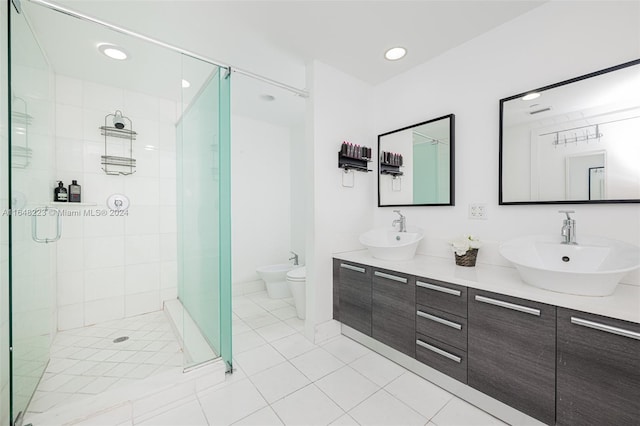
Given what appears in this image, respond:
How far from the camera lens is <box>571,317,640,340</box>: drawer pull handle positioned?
3.15 ft

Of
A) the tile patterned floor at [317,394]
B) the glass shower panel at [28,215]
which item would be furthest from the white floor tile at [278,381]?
the glass shower panel at [28,215]

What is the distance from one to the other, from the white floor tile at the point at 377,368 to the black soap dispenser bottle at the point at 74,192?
284cm

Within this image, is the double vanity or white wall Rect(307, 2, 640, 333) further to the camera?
white wall Rect(307, 2, 640, 333)

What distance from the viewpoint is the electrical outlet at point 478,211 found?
73.7 inches

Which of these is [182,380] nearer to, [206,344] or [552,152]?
[206,344]

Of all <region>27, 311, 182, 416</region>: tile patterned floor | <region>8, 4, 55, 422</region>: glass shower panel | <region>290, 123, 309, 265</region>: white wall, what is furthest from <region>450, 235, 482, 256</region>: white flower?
<region>8, 4, 55, 422</region>: glass shower panel

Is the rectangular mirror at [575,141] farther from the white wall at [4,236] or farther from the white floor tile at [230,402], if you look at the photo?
the white wall at [4,236]

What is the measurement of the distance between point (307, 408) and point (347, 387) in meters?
0.31

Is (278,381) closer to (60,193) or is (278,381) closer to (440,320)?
(440,320)

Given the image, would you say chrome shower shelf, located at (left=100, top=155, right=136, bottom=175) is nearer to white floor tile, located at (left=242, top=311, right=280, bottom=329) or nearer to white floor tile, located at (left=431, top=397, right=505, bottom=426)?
white floor tile, located at (left=242, top=311, right=280, bottom=329)

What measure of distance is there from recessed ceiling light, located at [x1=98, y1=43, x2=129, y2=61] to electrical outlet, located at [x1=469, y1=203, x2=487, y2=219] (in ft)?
9.94

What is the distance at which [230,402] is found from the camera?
156 centimetres

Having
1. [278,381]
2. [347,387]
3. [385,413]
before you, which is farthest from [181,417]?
[385,413]

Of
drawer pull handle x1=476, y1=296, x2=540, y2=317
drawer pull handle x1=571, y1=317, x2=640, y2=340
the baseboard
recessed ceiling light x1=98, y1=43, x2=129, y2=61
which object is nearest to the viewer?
drawer pull handle x1=571, y1=317, x2=640, y2=340
